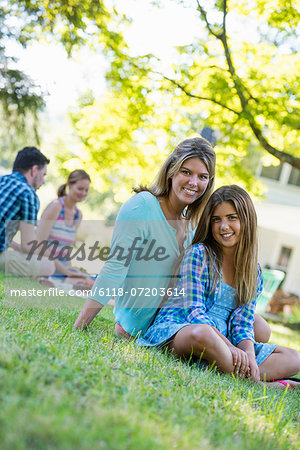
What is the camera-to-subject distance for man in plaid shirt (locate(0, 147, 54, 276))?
200 inches

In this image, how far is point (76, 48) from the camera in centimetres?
904

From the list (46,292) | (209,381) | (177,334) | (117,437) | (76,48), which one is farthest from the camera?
(76,48)

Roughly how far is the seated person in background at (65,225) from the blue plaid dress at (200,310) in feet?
8.86

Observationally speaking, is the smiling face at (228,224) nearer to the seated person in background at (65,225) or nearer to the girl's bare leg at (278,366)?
the girl's bare leg at (278,366)

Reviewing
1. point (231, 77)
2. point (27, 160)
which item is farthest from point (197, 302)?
point (231, 77)

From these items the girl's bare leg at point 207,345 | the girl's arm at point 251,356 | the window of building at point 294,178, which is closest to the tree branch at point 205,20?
the girl's arm at point 251,356

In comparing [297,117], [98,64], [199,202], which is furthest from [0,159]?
[199,202]

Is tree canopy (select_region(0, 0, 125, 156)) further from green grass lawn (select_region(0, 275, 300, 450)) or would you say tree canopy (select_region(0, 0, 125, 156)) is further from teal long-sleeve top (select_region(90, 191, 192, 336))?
green grass lawn (select_region(0, 275, 300, 450))

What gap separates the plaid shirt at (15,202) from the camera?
507 cm

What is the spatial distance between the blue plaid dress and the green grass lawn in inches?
13.6

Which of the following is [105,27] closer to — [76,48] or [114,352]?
[76,48]

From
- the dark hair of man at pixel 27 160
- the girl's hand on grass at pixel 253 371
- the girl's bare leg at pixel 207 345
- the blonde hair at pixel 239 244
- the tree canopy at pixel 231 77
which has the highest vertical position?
the tree canopy at pixel 231 77

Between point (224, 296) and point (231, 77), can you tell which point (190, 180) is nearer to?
point (224, 296)

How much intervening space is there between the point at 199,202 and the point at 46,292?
210 centimetres
